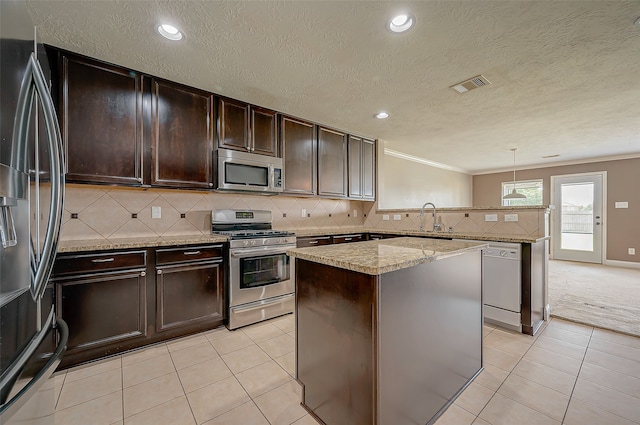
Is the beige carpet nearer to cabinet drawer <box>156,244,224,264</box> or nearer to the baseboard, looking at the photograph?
the baseboard

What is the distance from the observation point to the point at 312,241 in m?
3.43

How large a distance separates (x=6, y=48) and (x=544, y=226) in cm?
386

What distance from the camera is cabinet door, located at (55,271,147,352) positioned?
1.99 meters

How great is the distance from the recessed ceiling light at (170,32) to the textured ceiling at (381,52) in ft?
0.15

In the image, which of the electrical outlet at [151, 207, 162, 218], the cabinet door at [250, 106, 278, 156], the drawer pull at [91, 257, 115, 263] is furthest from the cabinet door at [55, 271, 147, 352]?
the cabinet door at [250, 106, 278, 156]

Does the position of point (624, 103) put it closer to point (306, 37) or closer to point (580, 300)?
point (580, 300)

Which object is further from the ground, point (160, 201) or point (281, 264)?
point (160, 201)

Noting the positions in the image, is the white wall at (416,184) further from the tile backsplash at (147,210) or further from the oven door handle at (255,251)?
the oven door handle at (255,251)

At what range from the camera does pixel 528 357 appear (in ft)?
7.14

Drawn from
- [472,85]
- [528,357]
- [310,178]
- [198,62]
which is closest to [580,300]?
[528,357]

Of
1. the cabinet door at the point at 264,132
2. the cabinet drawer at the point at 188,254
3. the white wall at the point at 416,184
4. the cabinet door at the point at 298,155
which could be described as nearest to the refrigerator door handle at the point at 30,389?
the cabinet drawer at the point at 188,254

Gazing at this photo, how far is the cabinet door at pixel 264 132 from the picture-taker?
314 cm

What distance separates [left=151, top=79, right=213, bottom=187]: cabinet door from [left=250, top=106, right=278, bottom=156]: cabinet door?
1.60 feet

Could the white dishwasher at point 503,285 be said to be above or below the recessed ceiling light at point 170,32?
below
